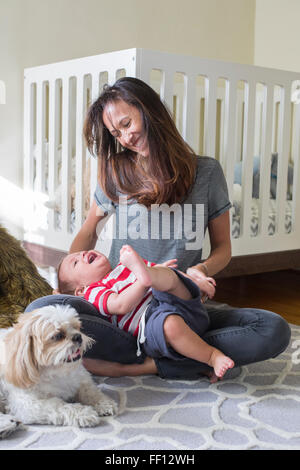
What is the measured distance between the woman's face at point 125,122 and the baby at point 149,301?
0.33 meters

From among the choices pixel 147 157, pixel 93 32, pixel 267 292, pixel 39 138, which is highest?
pixel 93 32

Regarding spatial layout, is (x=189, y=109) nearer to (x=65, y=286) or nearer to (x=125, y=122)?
(x=125, y=122)

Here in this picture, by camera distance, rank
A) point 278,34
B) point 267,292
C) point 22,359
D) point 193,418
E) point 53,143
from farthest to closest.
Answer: point 278,34 → point 267,292 → point 53,143 → point 193,418 → point 22,359

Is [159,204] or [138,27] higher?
[138,27]

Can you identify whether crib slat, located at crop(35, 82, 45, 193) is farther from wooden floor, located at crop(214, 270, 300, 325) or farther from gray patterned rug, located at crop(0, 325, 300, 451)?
gray patterned rug, located at crop(0, 325, 300, 451)

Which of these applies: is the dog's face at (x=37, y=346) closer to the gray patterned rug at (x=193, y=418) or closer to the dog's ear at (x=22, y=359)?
the dog's ear at (x=22, y=359)

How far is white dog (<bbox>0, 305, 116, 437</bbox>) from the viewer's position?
3.62 feet

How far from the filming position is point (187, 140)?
193 centimetres

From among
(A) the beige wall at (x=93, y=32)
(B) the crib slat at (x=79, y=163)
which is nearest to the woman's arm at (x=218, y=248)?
(B) the crib slat at (x=79, y=163)

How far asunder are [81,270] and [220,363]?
43 cm

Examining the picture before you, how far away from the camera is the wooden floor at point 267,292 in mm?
→ 2369

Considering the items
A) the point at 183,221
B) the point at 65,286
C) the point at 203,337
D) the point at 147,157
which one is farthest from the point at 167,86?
the point at 203,337

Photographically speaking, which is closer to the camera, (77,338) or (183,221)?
(77,338)

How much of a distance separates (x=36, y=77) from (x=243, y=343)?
1540mm
